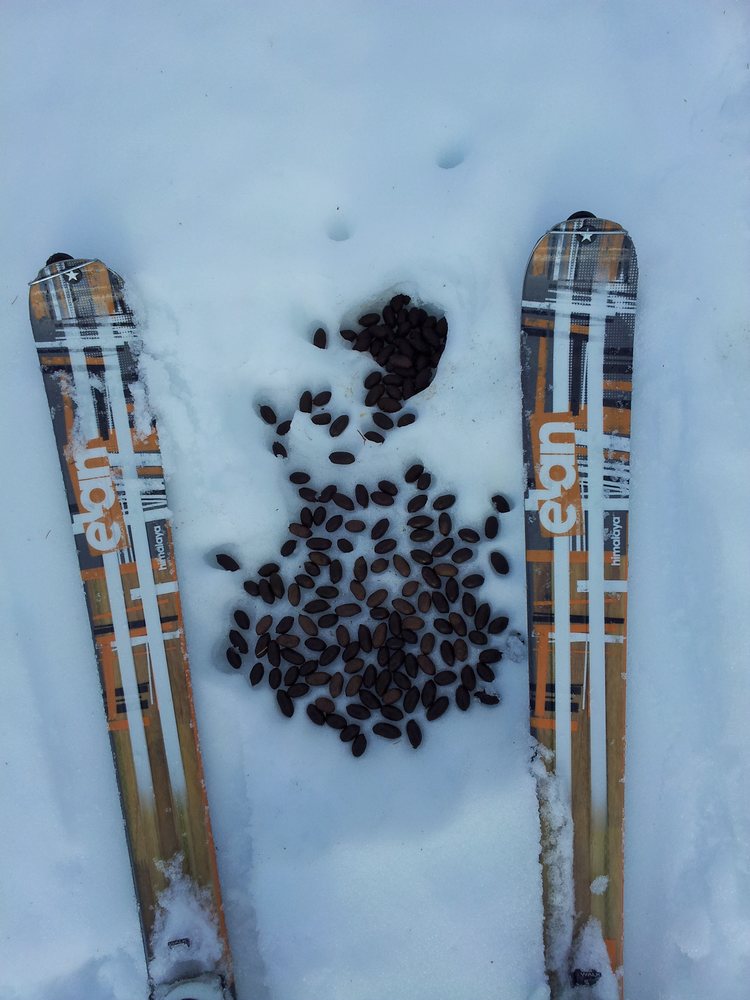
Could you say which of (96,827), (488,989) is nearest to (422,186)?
(96,827)

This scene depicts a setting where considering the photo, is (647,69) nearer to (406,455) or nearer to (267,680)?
(406,455)

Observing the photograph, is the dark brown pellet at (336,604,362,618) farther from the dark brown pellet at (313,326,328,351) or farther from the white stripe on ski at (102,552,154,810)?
the dark brown pellet at (313,326,328,351)

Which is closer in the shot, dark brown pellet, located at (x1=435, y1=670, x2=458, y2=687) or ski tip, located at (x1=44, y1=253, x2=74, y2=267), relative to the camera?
ski tip, located at (x1=44, y1=253, x2=74, y2=267)

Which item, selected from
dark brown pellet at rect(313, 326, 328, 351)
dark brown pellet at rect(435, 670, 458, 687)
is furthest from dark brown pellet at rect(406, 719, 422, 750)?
dark brown pellet at rect(313, 326, 328, 351)

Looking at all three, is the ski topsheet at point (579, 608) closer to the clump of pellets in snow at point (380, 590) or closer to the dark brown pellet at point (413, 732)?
the clump of pellets in snow at point (380, 590)

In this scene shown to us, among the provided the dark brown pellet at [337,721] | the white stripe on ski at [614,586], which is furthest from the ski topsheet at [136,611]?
the white stripe on ski at [614,586]

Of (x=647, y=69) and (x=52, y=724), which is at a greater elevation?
(x=647, y=69)
